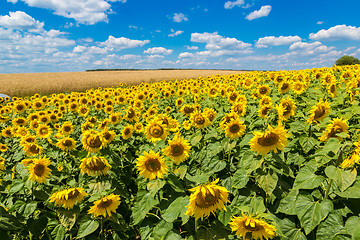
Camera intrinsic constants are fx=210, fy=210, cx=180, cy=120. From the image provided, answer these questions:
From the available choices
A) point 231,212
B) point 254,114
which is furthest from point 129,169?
point 254,114

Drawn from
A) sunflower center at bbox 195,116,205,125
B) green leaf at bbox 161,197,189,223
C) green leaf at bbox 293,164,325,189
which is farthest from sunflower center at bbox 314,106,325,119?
green leaf at bbox 161,197,189,223

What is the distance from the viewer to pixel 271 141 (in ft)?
9.04

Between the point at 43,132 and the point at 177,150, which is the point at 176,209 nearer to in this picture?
the point at 177,150

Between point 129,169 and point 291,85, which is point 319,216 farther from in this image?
point 291,85

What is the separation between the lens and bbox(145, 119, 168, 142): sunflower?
4.05 m

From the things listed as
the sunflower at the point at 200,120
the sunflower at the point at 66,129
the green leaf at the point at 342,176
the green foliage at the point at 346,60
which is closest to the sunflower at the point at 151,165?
the sunflower at the point at 200,120

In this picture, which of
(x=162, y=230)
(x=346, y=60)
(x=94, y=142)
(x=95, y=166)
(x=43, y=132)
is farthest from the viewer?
(x=346, y=60)

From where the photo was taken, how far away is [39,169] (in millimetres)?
3377

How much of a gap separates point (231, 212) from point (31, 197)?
11.2 feet

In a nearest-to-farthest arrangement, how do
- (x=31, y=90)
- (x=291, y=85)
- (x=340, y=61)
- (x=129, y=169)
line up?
(x=129, y=169) < (x=291, y=85) < (x=31, y=90) < (x=340, y=61)

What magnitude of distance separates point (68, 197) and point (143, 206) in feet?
3.51

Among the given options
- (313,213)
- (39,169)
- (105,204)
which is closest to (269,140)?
(313,213)

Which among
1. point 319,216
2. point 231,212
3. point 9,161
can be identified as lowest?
point 9,161

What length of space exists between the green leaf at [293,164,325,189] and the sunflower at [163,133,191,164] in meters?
1.54
